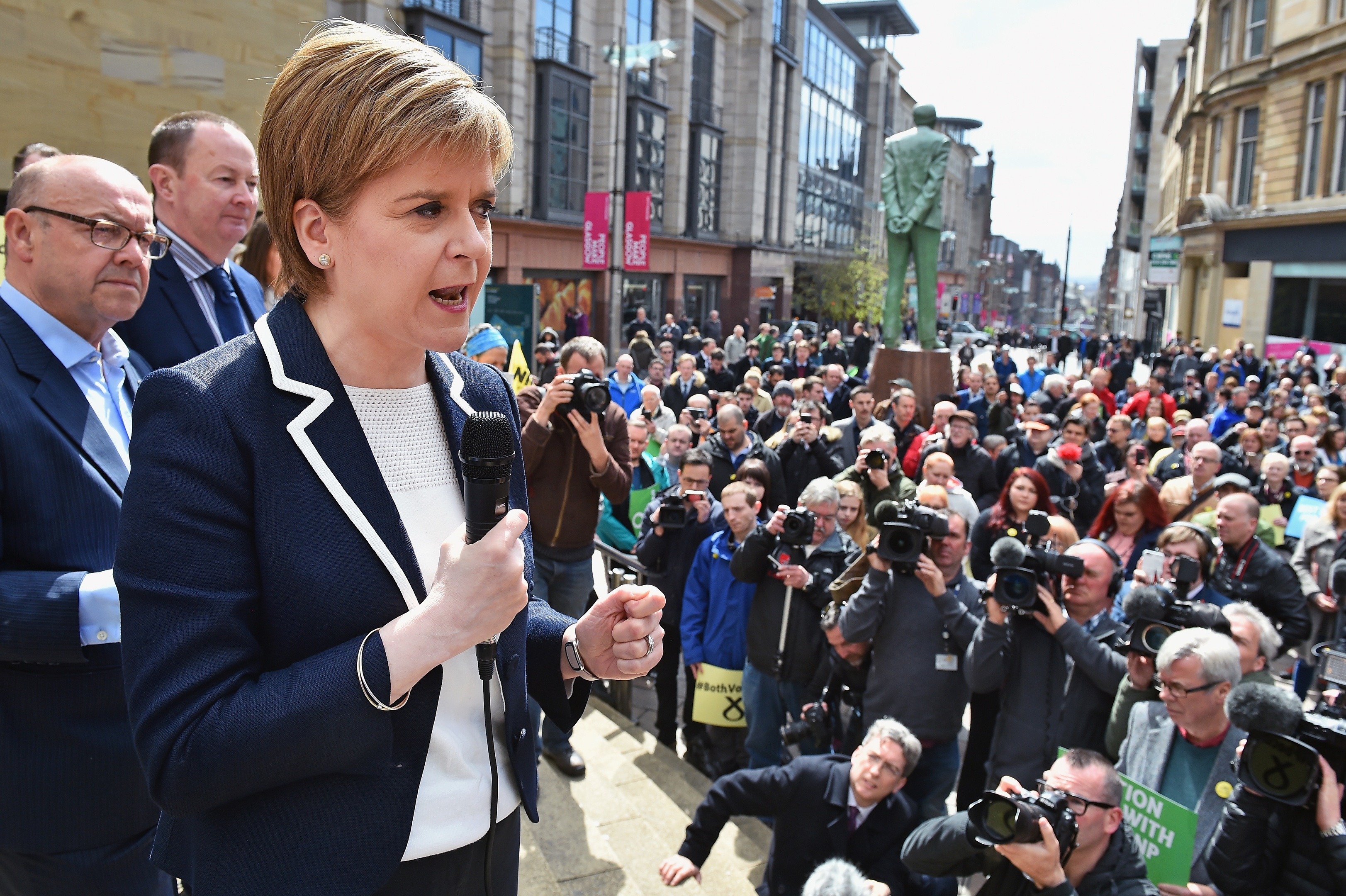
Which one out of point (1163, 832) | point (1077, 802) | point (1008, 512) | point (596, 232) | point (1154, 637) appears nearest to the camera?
point (1077, 802)

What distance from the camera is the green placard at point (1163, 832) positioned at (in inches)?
129

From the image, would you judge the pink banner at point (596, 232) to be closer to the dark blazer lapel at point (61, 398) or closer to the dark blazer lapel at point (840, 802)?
the dark blazer lapel at point (840, 802)

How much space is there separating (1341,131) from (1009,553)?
2643 cm

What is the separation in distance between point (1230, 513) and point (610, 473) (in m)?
3.86

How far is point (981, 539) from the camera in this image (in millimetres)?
6434

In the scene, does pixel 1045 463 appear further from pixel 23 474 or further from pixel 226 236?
pixel 23 474

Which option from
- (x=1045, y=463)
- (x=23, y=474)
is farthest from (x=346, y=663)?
(x=1045, y=463)

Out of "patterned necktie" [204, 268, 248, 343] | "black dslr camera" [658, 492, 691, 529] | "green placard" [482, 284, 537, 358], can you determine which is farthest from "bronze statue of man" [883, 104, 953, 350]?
"patterned necktie" [204, 268, 248, 343]

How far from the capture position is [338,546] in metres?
1.14

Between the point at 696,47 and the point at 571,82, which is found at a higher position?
the point at 696,47

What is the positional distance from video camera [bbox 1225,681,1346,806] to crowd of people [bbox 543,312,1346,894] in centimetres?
12

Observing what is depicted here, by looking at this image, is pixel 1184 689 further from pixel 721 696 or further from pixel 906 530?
pixel 721 696

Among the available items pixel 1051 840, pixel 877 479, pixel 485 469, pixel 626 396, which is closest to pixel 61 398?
pixel 485 469

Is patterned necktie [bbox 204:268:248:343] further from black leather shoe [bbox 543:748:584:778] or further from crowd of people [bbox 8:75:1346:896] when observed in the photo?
black leather shoe [bbox 543:748:584:778]
